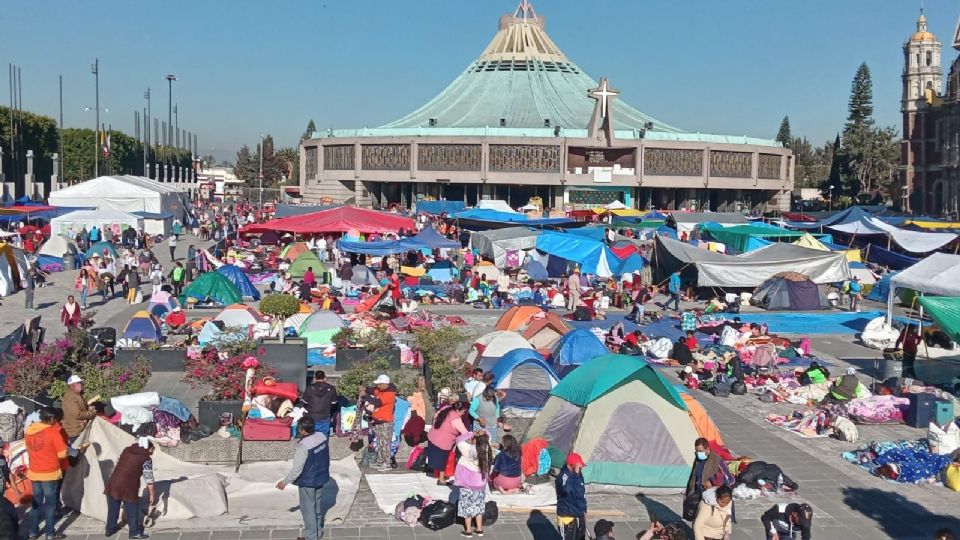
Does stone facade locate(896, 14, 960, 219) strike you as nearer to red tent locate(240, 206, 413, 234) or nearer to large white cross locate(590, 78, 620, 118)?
large white cross locate(590, 78, 620, 118)

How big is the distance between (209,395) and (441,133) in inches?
1897

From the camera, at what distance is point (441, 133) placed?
196 ft

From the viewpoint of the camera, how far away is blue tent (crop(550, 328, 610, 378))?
15.7m

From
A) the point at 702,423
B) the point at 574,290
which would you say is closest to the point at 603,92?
the point at 574,290

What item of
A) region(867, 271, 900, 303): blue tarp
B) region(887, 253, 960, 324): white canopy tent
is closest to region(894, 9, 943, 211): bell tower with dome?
region(867, 271, 900, 303): blue tarp

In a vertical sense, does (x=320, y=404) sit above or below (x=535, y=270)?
below

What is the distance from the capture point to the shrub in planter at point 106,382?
12.1 meters

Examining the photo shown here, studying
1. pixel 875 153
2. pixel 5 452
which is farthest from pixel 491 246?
pixel 875 153

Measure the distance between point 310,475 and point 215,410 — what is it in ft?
14.8

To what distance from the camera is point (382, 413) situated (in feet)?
37.5

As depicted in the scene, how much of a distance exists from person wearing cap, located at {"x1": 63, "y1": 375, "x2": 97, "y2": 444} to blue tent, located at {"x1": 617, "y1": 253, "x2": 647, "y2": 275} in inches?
761

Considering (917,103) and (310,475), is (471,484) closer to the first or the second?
(310,475)

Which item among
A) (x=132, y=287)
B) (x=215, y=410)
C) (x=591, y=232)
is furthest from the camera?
(x=591, y=232)

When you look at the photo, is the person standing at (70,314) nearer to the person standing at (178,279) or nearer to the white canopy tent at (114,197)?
the person standing at (178,279)
